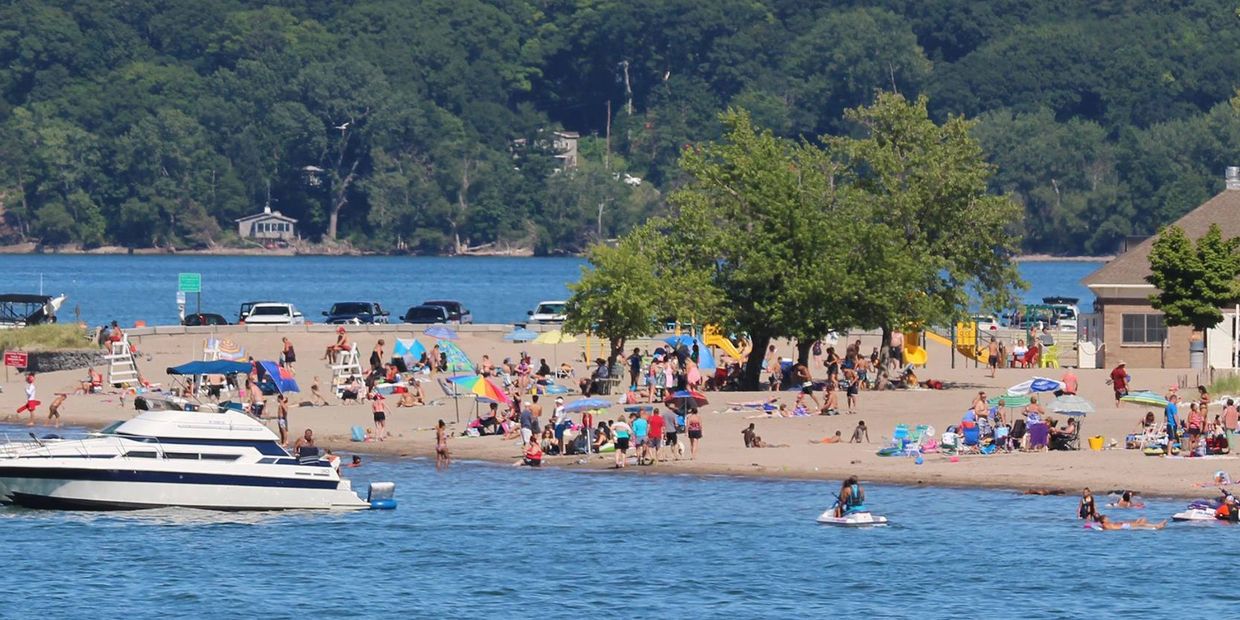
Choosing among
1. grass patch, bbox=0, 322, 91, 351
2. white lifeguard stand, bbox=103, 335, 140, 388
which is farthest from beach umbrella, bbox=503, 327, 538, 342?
white lifeguard stand, bbox=103, 335, 140, 388

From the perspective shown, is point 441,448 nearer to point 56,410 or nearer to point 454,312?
point 56,410

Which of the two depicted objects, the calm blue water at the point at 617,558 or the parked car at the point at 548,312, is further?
the parked car at the point at 548,312

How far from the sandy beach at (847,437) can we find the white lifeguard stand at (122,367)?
1.05m

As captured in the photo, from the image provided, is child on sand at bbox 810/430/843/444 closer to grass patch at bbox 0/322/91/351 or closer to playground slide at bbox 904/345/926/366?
playground slide at bbox 904/345/926/366

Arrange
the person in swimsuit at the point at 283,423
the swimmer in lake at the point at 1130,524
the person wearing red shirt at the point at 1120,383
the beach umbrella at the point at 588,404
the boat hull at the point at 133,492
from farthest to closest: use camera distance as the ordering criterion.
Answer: the person wearing red shirt at the point at 1120,383
the person in swimsuit at the point at 283,423
the beach umbrella at the point at 588,404
the boat hull at the point at 133,492
the swimmer in lake at the point at 1130,524

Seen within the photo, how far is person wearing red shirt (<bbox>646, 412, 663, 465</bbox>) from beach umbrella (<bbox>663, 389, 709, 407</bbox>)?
2296mm

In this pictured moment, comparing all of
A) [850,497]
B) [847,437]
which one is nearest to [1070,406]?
[847,437]

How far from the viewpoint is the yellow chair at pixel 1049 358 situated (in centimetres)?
7200

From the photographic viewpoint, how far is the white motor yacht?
155 feet

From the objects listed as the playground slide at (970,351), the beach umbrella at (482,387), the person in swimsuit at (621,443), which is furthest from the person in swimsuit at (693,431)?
the playground slide at (970,351)

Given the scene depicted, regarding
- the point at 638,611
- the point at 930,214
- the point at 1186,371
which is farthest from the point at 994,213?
the point at 638,611

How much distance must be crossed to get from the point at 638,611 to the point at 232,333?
4627cm

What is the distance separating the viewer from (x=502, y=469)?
54031 millimetres

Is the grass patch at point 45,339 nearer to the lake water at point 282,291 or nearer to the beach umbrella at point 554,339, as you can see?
the beach umbrella at point 554,339
